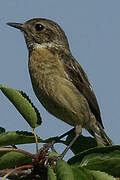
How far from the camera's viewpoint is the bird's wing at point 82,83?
8.56 meters

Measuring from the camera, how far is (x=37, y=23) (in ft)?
30.1

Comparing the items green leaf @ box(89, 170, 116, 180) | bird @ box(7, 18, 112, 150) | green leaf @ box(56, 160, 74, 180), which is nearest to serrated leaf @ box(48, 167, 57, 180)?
green leaf @ box(56, 160, 74, 180)

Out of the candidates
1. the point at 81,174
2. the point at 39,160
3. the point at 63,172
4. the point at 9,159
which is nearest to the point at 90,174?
the point at 81,174

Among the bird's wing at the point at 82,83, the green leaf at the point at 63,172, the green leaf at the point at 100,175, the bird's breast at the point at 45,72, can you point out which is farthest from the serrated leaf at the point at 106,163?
the bird's wing at the point at 82,83

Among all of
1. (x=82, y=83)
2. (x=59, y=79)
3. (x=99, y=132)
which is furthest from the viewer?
(x=82, y=83)

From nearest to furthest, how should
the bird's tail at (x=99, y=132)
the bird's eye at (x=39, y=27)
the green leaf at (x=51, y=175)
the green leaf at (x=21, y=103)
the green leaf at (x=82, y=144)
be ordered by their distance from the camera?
the green leaf at (x=51, y=175) → the green leaf at (x=21, y=103) → the green leaf at (x=82, y=144) → the bird's tail at (x=99, y=132) → the bird's eye at (x=39, y=27)

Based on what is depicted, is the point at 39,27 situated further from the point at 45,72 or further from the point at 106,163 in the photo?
the point at 106,163

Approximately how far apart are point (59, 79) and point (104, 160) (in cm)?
385

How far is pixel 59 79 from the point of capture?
8.10m

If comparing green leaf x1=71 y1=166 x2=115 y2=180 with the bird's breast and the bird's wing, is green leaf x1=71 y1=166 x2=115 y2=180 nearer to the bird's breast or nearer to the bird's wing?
the bird's breast

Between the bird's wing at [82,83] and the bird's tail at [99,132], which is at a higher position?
the bird's wing at [82,83]

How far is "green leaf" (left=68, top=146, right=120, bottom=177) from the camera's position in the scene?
14.3 feet

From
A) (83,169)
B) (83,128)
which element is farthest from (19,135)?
(83,128)

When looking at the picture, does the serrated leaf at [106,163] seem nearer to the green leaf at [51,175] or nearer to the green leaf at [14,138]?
the green leaf at [51,175]
